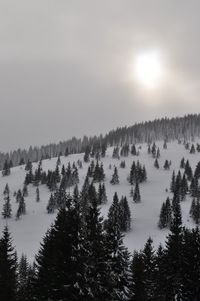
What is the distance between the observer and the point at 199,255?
35.4 metres

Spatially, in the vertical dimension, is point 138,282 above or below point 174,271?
below

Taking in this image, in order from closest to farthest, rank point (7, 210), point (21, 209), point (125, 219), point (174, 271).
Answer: point (174, 271) → point (125, 219) → point (7, 210) → point (21, 209)

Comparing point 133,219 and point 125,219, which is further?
point 133,219

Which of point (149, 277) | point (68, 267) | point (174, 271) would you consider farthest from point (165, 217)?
point (68, 267)

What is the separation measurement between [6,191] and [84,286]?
572 feet

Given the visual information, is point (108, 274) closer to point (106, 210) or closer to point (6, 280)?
point (6, 280)

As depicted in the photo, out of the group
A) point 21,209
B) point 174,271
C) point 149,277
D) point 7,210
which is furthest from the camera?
point 21,209

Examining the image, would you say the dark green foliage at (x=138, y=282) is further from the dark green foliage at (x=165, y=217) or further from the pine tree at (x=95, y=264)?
the dark green foliage at (x=165, y=217)

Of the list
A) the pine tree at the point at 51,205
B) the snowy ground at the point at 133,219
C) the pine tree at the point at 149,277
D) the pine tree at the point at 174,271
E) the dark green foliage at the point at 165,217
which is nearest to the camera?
the pine tree at the point at 174,271

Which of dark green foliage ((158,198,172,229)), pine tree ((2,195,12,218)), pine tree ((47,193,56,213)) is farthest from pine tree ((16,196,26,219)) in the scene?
dark green foliage ((158,198,172,229))

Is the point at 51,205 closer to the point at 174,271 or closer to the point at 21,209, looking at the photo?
the point at 21,209

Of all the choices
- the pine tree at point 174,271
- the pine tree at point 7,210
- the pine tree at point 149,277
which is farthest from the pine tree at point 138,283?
the pine tree at point 7,210

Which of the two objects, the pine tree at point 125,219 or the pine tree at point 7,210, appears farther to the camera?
the pine tree at point 7,210

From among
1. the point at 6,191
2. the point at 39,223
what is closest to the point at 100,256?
the point at 39,223
